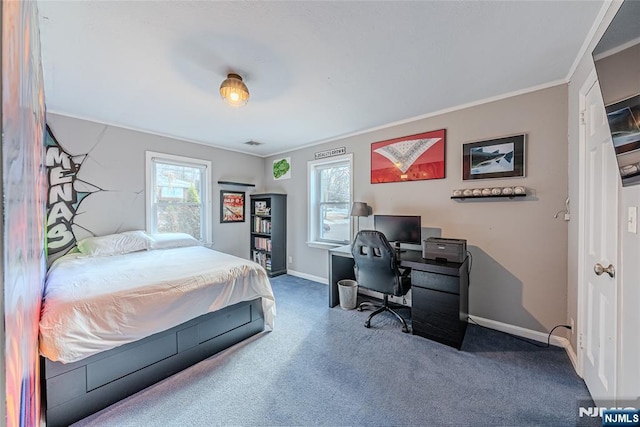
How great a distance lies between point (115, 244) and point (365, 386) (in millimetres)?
3103

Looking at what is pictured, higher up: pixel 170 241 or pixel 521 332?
pixel 170 241

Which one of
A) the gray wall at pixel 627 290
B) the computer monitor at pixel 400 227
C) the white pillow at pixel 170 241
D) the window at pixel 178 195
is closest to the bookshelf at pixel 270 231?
the window at pixel 178 195

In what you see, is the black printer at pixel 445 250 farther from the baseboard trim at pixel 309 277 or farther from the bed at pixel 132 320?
the baseboard trim at pixel 309 277

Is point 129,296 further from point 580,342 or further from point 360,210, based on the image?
point 580,342

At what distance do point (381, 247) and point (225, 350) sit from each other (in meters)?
1.73

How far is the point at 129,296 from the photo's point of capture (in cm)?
162

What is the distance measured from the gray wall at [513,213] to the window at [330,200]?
0.96 metres

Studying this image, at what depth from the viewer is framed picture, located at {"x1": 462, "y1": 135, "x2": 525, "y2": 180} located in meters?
2.32

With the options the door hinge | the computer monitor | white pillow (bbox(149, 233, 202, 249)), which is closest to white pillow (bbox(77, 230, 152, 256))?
white pillow (bbox(149, 233, 202, 249))

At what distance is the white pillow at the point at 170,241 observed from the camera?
3143mm

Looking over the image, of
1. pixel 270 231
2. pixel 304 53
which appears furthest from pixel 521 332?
pixel 270 231

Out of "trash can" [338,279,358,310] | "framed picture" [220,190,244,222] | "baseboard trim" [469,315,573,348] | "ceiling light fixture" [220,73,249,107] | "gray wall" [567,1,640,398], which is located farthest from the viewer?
"framed picture" [220,190,244,222]

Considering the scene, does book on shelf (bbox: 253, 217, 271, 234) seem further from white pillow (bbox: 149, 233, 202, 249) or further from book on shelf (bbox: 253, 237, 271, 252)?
white pillow (bbox: 149, 233, 202, 249)

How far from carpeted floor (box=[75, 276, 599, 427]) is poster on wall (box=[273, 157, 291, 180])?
9.44ft
